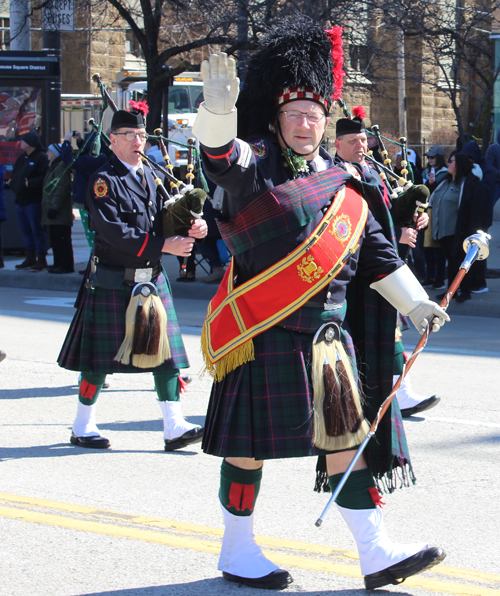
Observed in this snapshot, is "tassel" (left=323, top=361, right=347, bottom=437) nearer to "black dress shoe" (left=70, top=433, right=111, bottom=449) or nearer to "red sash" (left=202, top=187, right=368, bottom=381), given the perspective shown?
"red sash" (left=202, top=187, right=368, bottom=381)

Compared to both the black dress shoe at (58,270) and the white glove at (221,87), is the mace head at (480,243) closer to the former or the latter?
the white glove at (221,87)

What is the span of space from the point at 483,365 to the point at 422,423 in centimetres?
190

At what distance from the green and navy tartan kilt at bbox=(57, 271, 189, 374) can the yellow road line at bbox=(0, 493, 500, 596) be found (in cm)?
97

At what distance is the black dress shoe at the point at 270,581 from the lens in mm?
3213

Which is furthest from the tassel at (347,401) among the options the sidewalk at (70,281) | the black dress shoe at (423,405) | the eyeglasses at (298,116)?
the sidewalk at (70,281)

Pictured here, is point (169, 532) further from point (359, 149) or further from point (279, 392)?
point (359, 149)

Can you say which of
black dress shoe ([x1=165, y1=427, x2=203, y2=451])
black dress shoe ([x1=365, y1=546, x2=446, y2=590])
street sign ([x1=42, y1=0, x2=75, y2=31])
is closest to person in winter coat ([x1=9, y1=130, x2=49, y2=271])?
street sign ([x1=42, y1=0, x2=75, y2=31])

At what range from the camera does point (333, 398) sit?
3131mm

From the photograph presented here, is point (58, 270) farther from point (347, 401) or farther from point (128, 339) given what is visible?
point (347, 401)

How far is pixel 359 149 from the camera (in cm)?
559

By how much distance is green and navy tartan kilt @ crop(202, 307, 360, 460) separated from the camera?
3105 mm

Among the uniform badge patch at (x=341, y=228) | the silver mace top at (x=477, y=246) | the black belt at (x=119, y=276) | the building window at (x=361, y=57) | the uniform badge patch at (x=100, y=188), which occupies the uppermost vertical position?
the building window at (x=361, y=57)

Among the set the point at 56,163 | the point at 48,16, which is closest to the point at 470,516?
the point at 56,163

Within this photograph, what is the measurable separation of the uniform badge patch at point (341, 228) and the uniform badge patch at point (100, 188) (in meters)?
2.07
